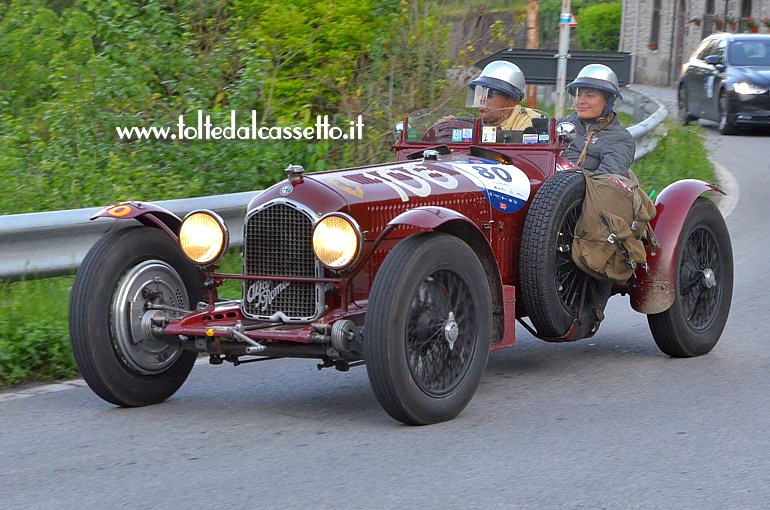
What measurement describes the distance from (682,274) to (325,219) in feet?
8.76

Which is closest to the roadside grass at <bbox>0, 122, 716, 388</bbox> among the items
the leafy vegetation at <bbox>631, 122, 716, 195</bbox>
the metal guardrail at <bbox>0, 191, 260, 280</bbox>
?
the metal guardrail at <bbox>0, 191, 260, 280</bbox>

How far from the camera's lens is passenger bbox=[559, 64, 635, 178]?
7594 millimetres

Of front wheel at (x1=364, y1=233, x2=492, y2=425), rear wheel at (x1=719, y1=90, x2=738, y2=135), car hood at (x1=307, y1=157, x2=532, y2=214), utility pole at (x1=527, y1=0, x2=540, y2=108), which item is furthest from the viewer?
rear wheel at (x1=719, y1=90, x2=738, y2=135)

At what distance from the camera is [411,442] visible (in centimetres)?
537

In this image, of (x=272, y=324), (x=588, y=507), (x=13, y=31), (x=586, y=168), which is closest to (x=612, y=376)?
(x=586, y=168)

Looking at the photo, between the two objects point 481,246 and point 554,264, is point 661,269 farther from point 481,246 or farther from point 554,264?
point 481,246

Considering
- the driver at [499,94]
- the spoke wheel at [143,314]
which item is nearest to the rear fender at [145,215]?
the spoke wheel at [143,314]

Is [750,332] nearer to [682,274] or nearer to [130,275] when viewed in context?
[682,274]

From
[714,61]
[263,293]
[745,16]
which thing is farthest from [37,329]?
[745,16]

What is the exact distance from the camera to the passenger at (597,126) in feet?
24.9

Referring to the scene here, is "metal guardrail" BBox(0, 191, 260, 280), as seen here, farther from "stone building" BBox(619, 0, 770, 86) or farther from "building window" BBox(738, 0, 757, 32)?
"building window" BBox(738, 0, 757, 32)

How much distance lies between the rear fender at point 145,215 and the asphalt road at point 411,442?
85 cm

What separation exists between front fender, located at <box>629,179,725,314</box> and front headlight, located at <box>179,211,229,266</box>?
248 centimetres

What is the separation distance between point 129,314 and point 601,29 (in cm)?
4599
